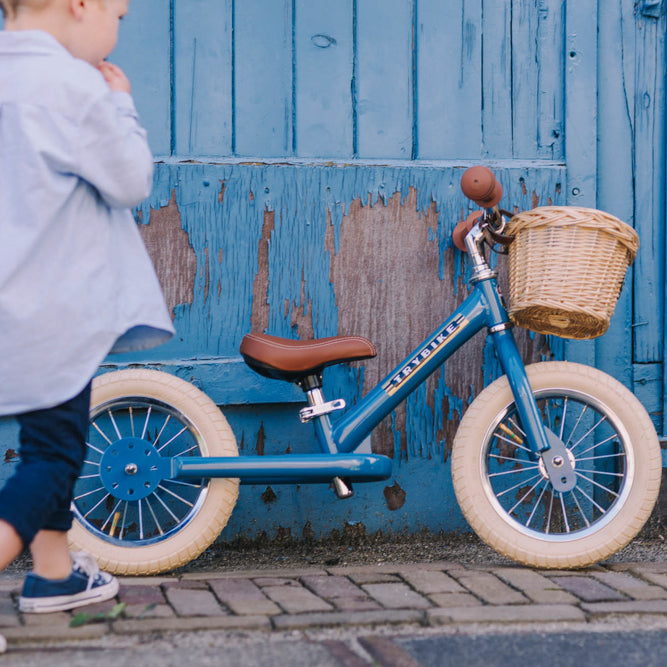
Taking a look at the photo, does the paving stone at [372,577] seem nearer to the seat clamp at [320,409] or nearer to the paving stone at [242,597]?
the paving stone at [242,597]

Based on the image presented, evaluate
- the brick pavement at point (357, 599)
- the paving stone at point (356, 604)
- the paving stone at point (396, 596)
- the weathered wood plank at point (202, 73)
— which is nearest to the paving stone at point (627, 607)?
the brick pavement at point (357, 599)

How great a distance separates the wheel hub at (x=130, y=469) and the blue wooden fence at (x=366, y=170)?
0.35 m

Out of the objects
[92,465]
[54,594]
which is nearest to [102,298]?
[54,594]

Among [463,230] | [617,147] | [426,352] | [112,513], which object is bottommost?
[112,513]

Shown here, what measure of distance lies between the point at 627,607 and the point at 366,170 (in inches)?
64.8

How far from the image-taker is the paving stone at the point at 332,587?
2312 mm

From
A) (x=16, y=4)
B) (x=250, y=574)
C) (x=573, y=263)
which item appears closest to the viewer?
(x=16, y=4)

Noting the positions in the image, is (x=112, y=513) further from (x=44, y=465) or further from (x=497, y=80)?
(x=497, y=80)

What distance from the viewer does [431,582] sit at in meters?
2.43

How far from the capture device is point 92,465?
115 inches

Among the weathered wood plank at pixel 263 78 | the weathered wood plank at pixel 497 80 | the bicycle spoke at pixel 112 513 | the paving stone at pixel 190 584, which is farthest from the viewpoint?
the weathered wood plank at pixel 497 80

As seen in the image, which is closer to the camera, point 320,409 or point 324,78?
point 320,409

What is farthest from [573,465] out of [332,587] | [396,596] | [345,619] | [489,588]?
[345,619]

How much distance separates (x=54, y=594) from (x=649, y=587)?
1617 millimetres
